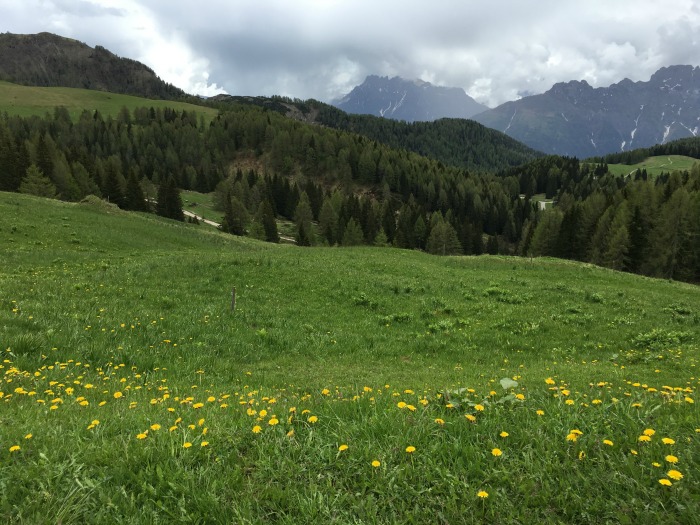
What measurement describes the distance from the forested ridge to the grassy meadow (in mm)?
69931

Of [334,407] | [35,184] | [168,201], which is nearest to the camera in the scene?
[334,407]

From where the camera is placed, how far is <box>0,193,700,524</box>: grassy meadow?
3475mm

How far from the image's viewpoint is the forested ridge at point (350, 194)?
7456cm

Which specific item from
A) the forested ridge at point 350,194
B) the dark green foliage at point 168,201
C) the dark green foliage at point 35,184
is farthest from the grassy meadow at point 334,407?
the dark green foliage at point 168,201

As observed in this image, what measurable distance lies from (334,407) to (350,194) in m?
137

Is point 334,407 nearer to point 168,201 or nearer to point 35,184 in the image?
point 35,184

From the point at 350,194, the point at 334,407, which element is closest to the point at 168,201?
the point at 350,194

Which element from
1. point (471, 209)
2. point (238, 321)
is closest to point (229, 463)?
point (238, 321)

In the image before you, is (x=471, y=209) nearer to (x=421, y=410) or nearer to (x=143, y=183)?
(x=143, y=183)

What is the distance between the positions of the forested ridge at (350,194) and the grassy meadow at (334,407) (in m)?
69.9

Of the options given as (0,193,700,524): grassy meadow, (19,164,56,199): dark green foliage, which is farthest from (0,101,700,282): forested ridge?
(0,193,700,524): grassy meadow

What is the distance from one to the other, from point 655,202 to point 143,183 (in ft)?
433

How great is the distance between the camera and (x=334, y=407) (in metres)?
5.31

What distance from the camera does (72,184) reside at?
8281cm
